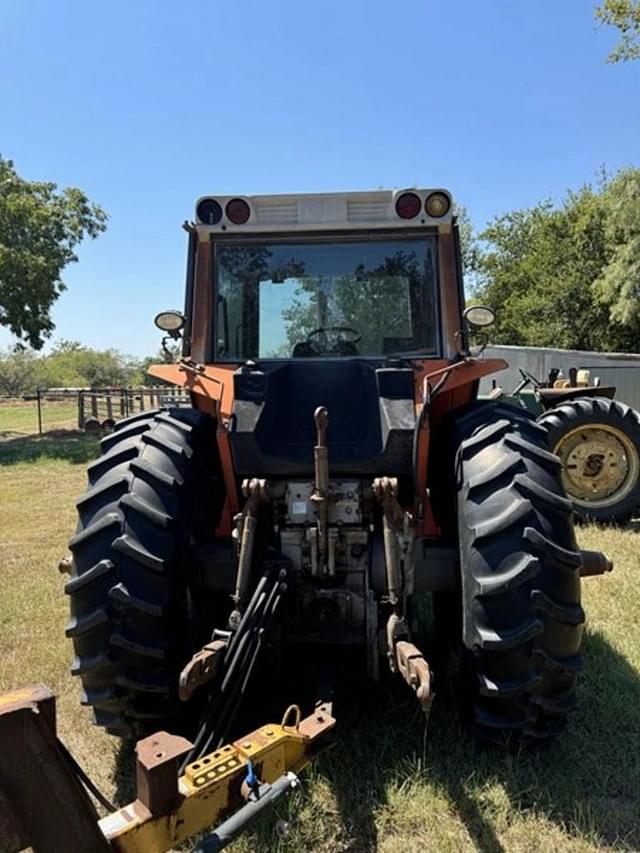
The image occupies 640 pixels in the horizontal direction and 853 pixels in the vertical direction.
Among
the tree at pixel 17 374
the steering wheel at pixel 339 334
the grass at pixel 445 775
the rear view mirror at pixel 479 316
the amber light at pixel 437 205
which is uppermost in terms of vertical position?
the tree at pixel 17 374

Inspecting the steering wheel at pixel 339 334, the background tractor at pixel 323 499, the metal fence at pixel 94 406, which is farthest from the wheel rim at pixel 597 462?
the metal fence at pixel 94 406

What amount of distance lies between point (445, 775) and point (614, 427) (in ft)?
17.2

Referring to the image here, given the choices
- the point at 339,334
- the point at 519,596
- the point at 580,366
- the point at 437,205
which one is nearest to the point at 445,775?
the point at 519,596

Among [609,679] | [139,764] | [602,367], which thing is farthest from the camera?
[602,367]

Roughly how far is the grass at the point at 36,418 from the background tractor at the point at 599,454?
700 inches

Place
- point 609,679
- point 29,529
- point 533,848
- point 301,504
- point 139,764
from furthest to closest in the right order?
point 29,529
point 609,679
point 301,504
point 533,848
point 139,764

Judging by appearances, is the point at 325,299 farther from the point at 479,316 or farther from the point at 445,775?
the point at 445,775

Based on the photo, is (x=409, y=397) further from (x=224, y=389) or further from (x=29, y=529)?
(x=29, y=529)

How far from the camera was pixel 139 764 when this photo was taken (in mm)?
1752

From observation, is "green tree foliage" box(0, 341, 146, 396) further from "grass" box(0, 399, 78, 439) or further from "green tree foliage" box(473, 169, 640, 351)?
"green tree foliage" box(473, 169, 640, 351)

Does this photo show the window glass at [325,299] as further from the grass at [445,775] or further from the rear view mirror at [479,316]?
the grass at [445,775]

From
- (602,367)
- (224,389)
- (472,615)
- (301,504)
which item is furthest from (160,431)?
Result: (602,367)

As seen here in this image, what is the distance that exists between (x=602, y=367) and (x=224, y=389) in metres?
13.1

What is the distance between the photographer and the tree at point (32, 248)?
18359 millimetres
